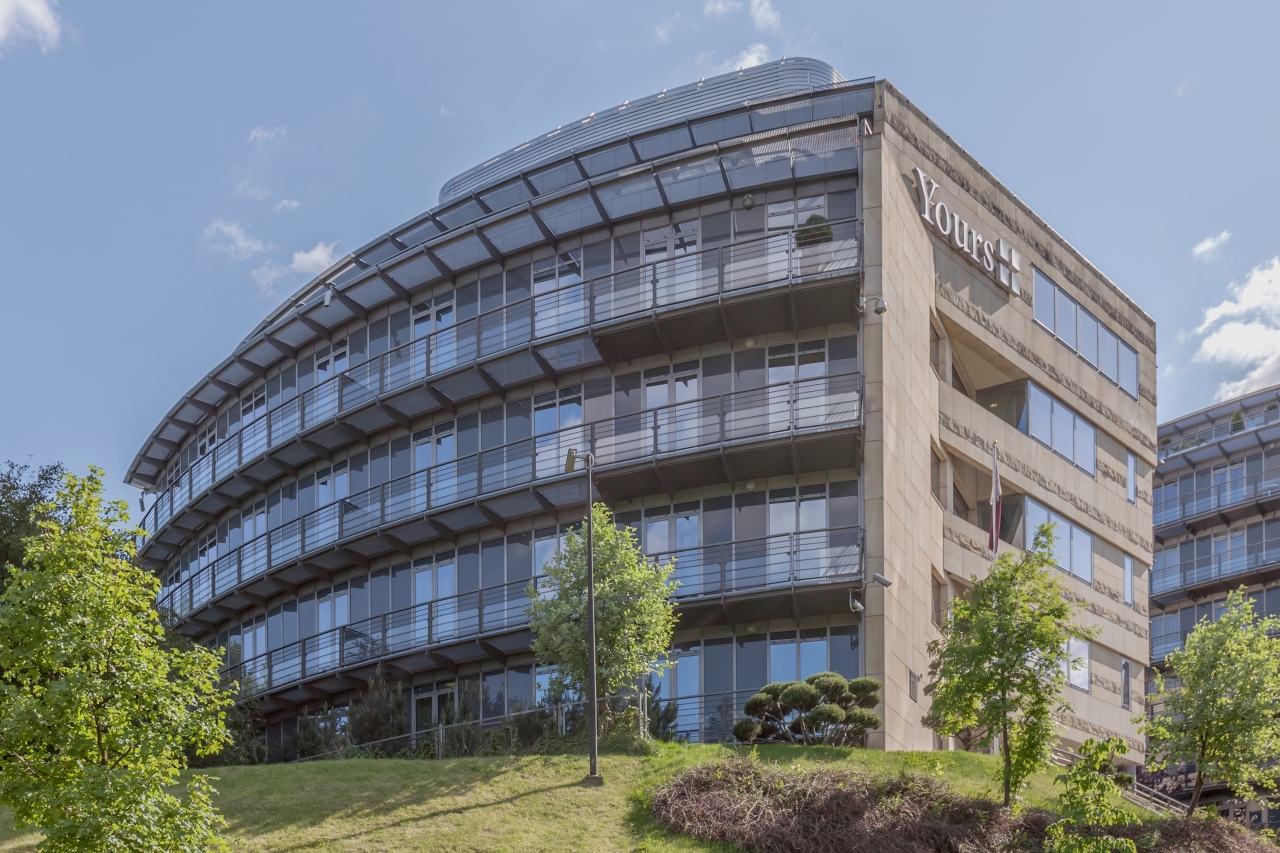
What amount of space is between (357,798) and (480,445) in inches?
599

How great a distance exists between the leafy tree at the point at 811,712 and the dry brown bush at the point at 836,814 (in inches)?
113

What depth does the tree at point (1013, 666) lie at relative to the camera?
2642cm

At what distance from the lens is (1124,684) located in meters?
47.1

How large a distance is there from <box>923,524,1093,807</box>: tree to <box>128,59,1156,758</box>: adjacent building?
10.0 feet

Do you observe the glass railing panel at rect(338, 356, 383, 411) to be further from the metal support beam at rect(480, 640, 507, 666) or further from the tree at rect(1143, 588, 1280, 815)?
the tree at rect(1143, 588, 1280, 815)

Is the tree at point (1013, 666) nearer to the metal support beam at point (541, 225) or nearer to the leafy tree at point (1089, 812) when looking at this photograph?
the leafy tree at point (1089, 812)

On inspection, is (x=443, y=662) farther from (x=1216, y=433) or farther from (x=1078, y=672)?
(x=1216, y=433)

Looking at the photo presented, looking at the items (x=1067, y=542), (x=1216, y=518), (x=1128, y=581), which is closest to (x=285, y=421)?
(x=1067, y=542)

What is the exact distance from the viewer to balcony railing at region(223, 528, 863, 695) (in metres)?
33.5

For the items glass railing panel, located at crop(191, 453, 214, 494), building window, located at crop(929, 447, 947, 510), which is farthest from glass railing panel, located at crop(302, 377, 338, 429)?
building window, located at crop(929, 447, 947, 510)

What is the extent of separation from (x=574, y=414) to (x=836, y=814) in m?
15.8

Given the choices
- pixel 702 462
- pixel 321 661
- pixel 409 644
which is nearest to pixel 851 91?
pixel 702 462

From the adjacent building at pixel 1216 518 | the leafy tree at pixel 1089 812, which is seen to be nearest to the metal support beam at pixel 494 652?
the leafy tree at pixel 1089 812

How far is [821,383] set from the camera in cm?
3478
